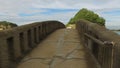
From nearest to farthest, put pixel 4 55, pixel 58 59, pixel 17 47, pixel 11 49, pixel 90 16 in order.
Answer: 1. pixel 4 55
2. pixel 11 49
3. pixel 17 47
4. pixel 58 59
5. pixel 90 16

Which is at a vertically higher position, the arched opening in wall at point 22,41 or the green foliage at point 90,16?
the arched opening in wall at point 22,41

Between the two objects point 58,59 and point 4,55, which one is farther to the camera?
point 58,59

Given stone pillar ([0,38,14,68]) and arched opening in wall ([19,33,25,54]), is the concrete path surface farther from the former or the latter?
stone pillar ([0,38,14,68])

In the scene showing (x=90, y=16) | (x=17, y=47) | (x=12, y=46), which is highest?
(x=12, y=46)

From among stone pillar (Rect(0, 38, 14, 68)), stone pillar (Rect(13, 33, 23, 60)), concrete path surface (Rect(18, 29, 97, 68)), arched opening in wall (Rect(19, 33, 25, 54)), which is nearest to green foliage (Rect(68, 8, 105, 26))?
concrete path surface (Rect(18, 29, 97, 68))

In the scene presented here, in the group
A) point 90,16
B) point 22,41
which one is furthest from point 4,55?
point 90,16

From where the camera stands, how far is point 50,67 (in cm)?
711

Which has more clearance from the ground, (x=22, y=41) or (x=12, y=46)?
(x=12, y=46)

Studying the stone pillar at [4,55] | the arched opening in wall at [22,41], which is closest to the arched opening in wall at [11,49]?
the stone pillar at [4,55]

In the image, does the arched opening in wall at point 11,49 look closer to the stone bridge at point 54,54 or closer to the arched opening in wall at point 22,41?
the stone bridge at point 54,54

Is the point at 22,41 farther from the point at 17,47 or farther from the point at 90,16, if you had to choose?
the point at 90,16

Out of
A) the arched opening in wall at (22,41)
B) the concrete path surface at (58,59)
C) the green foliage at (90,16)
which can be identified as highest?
the arched opening in wall at (22,41)

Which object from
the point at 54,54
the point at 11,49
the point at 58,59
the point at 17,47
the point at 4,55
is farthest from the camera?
the point at 54,54

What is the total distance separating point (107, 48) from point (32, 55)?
4089mm
